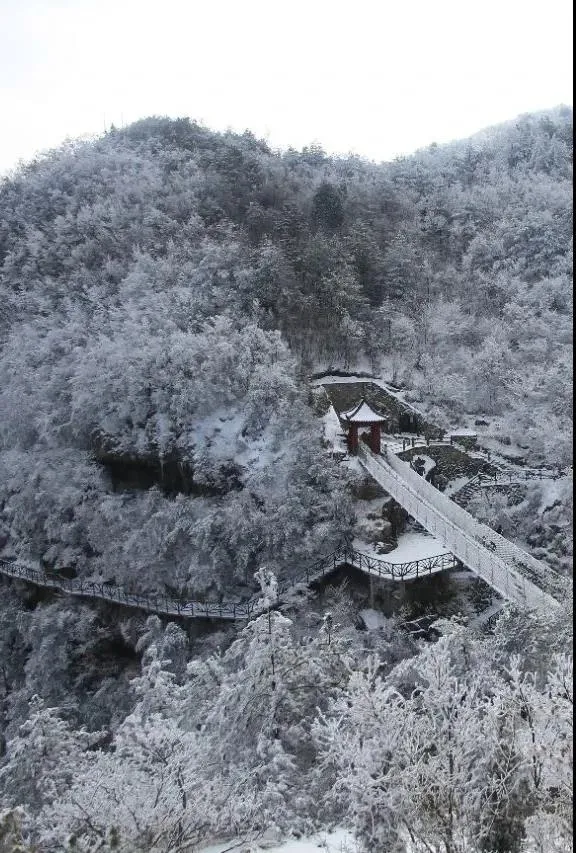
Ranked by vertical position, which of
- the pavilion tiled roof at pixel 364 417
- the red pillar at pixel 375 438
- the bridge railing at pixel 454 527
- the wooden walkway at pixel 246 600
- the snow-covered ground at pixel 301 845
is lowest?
the wooden walkway at pixel 246 600

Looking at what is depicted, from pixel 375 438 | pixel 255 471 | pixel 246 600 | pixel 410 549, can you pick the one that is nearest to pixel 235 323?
pixel 255 471

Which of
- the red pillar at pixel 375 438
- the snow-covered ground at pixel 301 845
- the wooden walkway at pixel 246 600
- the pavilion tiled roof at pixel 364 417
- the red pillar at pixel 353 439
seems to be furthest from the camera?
the red pillar at pixel 353 439

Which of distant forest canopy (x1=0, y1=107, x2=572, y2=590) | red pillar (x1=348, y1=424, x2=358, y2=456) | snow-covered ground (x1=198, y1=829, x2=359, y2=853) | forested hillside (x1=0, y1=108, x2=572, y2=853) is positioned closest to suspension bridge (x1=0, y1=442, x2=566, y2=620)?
red pillar (x1=348, y1=424, x2=358, y2=456)

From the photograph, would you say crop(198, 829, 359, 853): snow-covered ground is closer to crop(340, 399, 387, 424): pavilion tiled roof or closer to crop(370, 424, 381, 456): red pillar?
crop(370, 424, 381, 456): red pillar

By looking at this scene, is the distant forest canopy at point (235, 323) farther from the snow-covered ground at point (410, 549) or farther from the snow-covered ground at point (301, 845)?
the snow-covered ground at point (301, 845)

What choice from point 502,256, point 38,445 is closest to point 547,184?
point 502,256

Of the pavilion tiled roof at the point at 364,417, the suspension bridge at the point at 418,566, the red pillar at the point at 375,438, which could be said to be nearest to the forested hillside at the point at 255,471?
the suspension bridge at the point at 418,566

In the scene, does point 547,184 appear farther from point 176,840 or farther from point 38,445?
point 176,840
